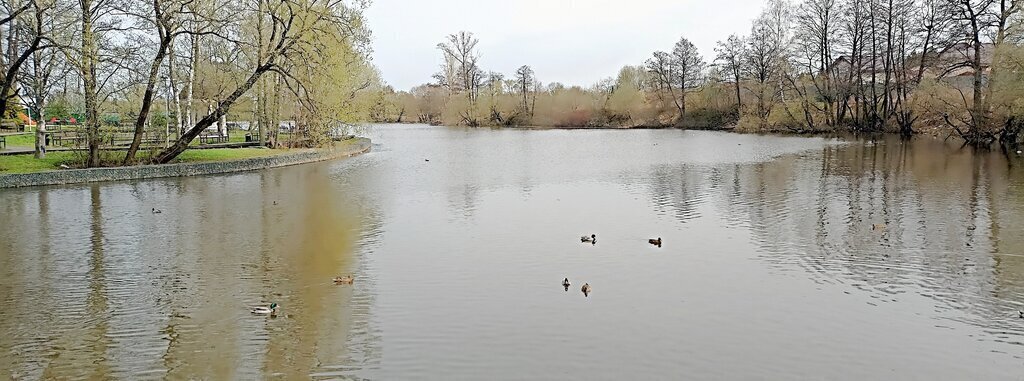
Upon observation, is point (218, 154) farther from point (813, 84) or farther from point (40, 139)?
point (813, 84)

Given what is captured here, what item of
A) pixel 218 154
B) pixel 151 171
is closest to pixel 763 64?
pixel 218 154

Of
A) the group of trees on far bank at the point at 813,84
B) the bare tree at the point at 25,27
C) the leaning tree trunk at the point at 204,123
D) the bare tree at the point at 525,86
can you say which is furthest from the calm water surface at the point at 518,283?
the bare tree at the point at 525,86

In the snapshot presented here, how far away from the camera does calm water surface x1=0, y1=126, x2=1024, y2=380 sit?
5676mm

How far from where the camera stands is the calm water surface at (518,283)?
18.6 ft

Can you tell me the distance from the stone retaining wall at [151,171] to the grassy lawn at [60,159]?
680 millimetres

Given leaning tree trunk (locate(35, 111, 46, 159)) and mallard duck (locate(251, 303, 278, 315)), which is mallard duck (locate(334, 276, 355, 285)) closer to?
mallard duck (locate(251, 303, 278, 315))

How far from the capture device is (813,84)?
46.0 m

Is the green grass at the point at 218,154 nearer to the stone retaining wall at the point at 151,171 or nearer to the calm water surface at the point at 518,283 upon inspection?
the stone retaining wall at the point at 151,171

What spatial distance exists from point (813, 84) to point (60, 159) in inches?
1628

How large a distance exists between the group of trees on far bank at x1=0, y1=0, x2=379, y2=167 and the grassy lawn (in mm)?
363

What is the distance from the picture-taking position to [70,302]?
733 cm

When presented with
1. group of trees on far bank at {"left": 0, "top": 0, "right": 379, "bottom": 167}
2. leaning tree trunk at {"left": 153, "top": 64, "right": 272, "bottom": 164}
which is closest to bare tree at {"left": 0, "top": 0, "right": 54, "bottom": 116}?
group of trees on far bank at {"left": 0, "top": 0, "right": 379, "bottom": 167}

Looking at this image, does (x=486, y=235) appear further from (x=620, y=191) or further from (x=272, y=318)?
(x=620, y=191)

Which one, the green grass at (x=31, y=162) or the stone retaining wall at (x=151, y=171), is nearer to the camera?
the stone retaining wall at (x=151, y=171)
